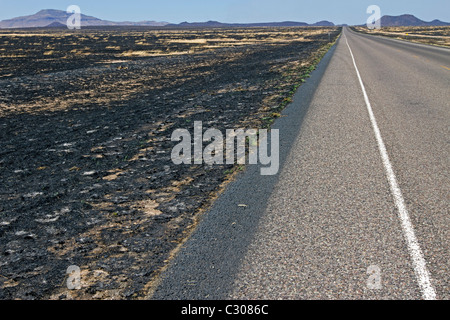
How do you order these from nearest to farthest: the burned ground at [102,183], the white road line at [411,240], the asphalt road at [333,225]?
1. the white road line at [411,240]
2. the asphalt road at [333,225]
3. the burned ground at [102,183]

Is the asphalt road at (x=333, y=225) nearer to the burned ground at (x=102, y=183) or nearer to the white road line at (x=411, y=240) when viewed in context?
the white road line at (x=411, y=240)

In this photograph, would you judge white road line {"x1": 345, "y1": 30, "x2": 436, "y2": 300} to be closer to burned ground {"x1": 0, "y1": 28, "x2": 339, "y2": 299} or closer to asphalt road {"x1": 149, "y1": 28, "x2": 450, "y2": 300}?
asphalt road {"x1": 149, "y1": 28, "x2": 450, "y2": 300}

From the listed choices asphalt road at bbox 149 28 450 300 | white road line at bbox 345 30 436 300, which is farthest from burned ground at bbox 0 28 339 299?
white road line at bbox 345 30 436 300

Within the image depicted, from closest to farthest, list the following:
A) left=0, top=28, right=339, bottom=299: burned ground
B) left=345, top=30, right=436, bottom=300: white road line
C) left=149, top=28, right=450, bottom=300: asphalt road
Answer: left=345, top=30, right=436, bottom=300: white road line → left=149, top=28, right=450, bottom=300: asphalt road → left=0, top=28, right=339, bottom=299: burned ground

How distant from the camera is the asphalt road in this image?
148 inches

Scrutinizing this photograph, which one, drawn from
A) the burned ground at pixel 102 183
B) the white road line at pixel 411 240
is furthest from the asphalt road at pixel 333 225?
the burned ground at pixel 102 183

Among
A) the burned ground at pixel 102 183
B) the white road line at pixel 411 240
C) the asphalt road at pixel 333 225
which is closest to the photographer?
the white road line at pixel 411 240

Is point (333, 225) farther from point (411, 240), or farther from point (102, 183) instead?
point (102, 183)

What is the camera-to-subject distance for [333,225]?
4832 millimetres

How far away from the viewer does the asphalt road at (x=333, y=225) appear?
12.3ft

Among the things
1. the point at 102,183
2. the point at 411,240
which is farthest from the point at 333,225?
the point at 102,183

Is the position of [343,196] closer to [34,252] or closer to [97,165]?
[34,252]

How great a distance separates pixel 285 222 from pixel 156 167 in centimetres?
340
